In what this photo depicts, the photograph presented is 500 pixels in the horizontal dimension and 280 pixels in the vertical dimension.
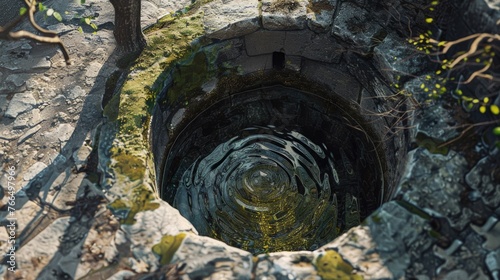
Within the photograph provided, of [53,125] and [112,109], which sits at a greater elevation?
[112,109]

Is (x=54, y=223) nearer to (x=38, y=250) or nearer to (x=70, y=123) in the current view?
(x=38, y=250)

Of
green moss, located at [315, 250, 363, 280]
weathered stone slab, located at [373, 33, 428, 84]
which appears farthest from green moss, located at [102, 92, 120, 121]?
weathered stone slab, located at [373, 33, 428, 84]

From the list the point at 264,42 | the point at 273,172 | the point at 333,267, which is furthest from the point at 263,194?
the point at 333,267

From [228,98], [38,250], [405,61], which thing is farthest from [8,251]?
[405,61]

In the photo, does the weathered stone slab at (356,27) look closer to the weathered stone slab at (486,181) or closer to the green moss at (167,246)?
the weathered stone slab at (486,181)

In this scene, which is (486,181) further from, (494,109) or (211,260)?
(211,260)

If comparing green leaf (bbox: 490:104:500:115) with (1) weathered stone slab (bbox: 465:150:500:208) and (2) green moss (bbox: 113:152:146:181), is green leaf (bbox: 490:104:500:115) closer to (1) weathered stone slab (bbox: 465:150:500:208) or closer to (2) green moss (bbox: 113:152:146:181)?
(1) weathered stone slab (bbox: 465:150:500:208)
